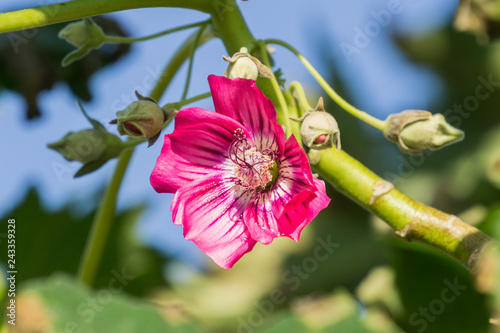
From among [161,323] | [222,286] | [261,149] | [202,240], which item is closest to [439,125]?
[261,149]

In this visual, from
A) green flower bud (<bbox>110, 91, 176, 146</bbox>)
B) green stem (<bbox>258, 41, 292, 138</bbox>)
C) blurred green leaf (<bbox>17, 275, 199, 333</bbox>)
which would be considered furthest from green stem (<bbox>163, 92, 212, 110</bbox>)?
blurred green leaf (<bbox>17, 275, 199, 333</bbox>)

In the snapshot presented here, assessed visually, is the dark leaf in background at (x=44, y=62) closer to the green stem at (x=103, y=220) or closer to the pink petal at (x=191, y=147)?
the green stem at (x=103, y=220)

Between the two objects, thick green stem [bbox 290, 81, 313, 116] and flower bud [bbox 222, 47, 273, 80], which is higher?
flower bud [bbox 222, 47, 273, 80]

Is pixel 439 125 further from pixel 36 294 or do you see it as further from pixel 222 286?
pixel 222 286

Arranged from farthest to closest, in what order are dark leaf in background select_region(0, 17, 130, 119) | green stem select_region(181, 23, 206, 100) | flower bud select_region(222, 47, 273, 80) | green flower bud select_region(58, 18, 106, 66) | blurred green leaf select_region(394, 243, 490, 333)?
1. dark leaf in background select_region(0, 17, 130, 119)
2. blurred green leaf select_region(394, 243, 490, 333)
3. green flower bud select_region(58, 18, 106, 66)
4. green stem select_region(181, 23, 206, 100)
5. flower bud select_region(222, 47, 273, 80)

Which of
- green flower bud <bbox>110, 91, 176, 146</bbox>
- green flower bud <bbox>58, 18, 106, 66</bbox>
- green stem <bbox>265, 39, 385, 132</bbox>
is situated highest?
green flower bud <bbox>58, 18, 106, 66</bbox>

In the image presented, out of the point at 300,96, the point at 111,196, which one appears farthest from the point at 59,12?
the point at 111,196

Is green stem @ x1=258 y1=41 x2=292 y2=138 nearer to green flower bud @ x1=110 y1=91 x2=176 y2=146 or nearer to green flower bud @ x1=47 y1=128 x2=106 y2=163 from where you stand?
green flower bud @ x1=110 y1=91 x2=176 y2=146

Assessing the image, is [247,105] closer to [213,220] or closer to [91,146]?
[213,220]
